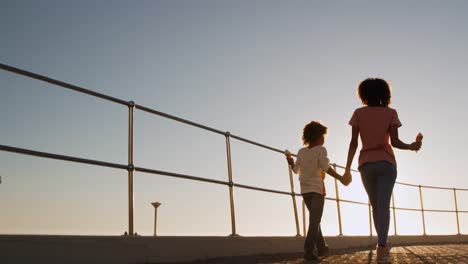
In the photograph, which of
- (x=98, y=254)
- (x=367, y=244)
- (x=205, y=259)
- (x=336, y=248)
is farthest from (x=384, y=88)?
(x=367, y=244)

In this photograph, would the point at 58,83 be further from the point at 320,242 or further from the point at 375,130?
the point at 320,242

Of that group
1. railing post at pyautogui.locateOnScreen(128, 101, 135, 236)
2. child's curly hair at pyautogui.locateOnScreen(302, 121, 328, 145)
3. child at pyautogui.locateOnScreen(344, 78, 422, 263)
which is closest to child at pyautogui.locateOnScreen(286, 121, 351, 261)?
child's curly hair at pyautogui.locateOnScreen(302, 121, 328, 145)

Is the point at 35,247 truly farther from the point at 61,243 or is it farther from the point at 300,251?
the point at 300,251

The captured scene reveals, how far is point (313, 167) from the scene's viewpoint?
17.7 ft

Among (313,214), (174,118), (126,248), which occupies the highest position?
(174,118)

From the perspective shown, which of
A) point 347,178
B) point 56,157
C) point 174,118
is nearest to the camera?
point 56,157

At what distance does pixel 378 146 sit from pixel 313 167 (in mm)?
1151

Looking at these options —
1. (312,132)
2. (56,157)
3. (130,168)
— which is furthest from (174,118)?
(56,157)

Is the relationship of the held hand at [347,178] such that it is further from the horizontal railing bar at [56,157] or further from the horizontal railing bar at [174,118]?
the horizontal railing bar at [56,157]

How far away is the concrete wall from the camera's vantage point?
331 centimetres

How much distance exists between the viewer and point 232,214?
5762 mm

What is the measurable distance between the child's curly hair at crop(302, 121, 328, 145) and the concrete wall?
1115mm

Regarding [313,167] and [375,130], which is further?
[313,167]

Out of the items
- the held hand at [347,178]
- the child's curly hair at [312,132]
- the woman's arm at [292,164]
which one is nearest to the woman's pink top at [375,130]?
the held hand at [347,178]
